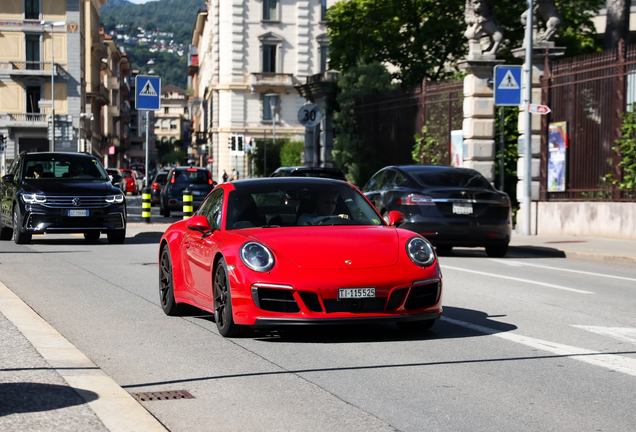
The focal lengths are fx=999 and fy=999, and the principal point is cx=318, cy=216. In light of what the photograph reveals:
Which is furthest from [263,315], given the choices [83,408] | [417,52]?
[417,52]

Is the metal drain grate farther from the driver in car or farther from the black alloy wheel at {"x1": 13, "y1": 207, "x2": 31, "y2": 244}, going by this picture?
the black alloy wheel at {"x1": 13, "y1": 207, "x2": 31, "y2": 244}

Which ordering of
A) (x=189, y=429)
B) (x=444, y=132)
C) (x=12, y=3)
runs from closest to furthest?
(x=189, y=429), (x=444, y=132), (x=12, y=3)

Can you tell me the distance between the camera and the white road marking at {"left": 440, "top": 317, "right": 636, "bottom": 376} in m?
6.76

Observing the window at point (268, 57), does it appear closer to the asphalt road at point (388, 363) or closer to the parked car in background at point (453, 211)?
the parked car in background at point (453, 211)

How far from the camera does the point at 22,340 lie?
737 cm

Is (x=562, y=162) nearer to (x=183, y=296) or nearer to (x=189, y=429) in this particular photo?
(x=183, y=296)

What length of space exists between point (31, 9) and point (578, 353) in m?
71.3

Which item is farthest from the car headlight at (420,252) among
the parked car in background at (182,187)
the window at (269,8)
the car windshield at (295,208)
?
the window at (269,8)

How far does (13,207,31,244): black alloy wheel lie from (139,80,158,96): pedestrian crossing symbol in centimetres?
798

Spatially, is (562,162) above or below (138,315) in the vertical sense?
above

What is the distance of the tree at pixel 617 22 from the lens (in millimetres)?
29672

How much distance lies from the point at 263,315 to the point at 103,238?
49.4 feet

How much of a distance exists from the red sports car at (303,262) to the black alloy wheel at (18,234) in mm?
10784

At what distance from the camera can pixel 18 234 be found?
1888 centimetres
